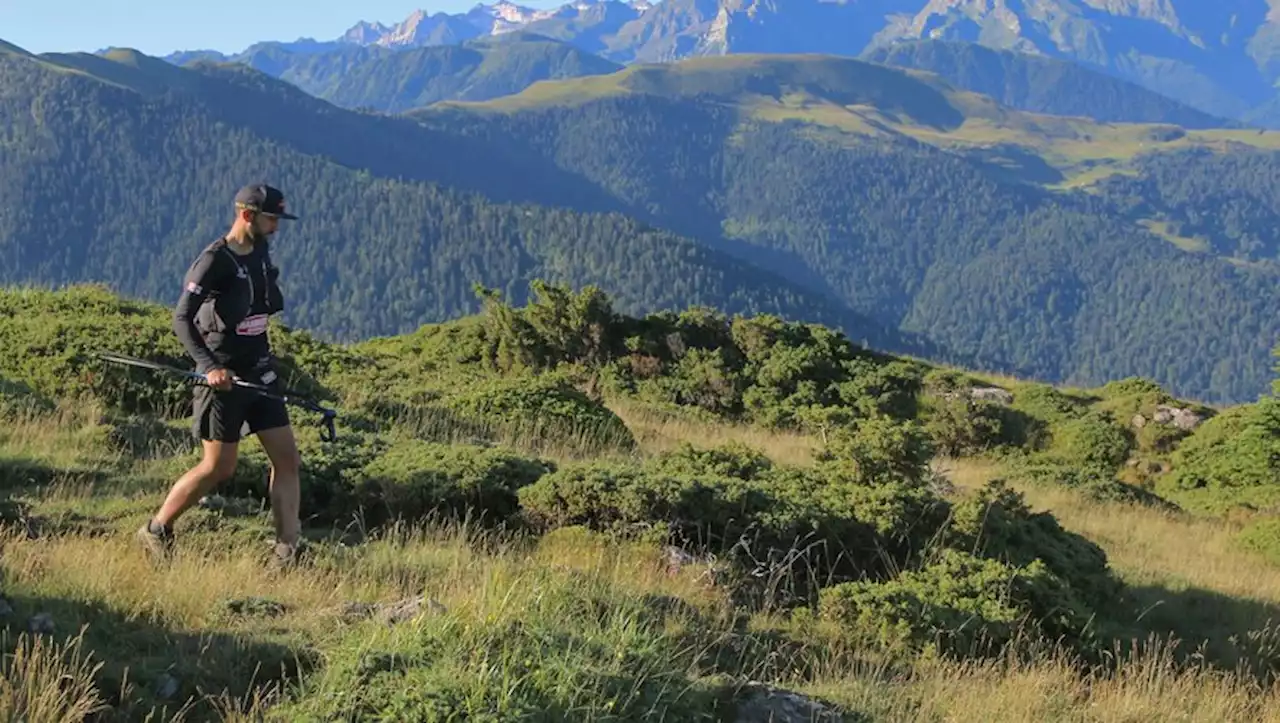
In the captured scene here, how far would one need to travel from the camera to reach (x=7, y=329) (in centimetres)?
1009

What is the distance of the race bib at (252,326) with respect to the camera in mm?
5359

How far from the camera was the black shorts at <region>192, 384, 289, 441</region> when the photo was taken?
5.25 meters

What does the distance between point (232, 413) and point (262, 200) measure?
3.66 feet

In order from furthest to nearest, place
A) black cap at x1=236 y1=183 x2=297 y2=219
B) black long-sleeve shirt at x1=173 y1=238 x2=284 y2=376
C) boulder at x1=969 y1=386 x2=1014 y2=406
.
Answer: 1. boulder at x1=969 y1=386 x2=1014 y2=406
2. black cap at x1=236 y1=183 x2=297 y2=219
3. black long-sleeve shirt at x1=173 y1=238 x2=284 y2=376

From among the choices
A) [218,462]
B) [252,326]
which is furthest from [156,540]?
[252,326]

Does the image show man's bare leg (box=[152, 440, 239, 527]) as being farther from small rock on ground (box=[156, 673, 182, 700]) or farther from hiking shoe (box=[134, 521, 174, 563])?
small rock on ground (box=[156, 673, 182, 700])

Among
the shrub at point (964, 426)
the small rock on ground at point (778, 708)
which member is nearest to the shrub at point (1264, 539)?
the shrub at point (964, 426)

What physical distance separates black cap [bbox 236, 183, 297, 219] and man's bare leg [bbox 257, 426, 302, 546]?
45.1 inches

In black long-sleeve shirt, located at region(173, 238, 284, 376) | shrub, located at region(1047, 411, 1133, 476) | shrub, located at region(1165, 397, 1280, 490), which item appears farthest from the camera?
shrub, located at region(1047, 411, 1133, 476)

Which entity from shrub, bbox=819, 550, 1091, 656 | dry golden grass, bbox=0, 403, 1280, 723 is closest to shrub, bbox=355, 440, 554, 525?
dry golden grass, bbox=0, 403, 1280, 723

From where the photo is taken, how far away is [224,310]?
5258 mm

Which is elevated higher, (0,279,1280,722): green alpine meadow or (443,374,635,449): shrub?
(0,279,1280,722): green alpine meadow

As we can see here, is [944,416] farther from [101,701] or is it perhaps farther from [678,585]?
[101,701]

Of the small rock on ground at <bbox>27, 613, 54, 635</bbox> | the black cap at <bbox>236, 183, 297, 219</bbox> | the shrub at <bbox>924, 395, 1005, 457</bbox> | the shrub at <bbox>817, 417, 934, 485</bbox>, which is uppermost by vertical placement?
the black cap at <bbox>236, 183, 297, 219</bbox>
